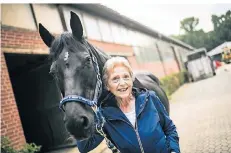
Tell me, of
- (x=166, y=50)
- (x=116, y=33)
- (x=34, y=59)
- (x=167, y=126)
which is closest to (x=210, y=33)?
(x=167, y=126)

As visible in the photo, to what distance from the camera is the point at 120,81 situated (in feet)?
6.59

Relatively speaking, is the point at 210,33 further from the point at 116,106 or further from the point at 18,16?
the point at 18,16

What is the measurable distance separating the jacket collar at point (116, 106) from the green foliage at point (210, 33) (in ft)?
3.26

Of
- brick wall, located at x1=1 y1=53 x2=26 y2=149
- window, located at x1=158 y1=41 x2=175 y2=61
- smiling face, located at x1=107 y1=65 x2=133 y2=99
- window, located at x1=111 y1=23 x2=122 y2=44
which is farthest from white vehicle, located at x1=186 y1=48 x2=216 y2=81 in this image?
window, located at x1=158 y1=41 x2=175 y2=61

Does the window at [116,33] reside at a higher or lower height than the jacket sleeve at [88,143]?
higher

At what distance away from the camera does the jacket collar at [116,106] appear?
201 cm

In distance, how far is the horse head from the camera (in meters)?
1.86

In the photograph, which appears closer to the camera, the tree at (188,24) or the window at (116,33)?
the tree at (188,24)

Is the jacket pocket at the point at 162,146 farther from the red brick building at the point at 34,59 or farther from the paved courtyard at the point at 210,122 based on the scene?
the paved courtyard at the point at 210,122

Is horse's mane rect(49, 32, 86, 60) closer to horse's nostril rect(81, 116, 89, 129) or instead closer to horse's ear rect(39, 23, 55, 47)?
horse's ear rect(39, 23, 55, 47)

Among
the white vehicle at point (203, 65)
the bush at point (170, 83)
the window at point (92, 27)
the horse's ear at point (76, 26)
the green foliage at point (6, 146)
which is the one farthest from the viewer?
the bush at point (170, 83)

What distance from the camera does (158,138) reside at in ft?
6.54

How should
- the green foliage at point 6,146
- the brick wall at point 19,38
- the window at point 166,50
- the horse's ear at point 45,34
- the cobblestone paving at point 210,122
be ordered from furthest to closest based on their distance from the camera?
the window at point 166,50 < the brick wall at point 19,38 < the green foliage at point 6,146 < the cobblestone paving at point 210,122 < the horse's ear at point 45,34

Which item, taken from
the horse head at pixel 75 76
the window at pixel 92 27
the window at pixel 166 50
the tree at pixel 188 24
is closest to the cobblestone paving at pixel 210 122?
the tree at pixel 188 24
